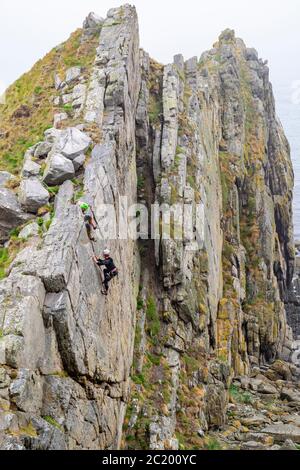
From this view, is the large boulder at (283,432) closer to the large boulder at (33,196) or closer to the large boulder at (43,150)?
the large boulder at (33,196)

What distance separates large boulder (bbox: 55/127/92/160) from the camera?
27.2 m

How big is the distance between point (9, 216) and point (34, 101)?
13931 mm

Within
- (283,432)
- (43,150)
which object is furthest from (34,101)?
(283,432)

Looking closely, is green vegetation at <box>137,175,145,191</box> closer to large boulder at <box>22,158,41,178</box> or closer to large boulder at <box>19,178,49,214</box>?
large boulder at <box>22,158,41,178</box>

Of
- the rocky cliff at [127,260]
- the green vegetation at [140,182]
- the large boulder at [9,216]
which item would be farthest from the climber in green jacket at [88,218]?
the green vegetation at [140,182]

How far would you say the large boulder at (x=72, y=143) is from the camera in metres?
27.2

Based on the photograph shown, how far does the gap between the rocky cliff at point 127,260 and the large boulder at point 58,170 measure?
0.07 m

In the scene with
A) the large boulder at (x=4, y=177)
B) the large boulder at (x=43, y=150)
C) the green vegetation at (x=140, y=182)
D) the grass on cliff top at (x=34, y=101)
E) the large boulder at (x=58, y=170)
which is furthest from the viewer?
the green vegetation at (x=140, y=182)

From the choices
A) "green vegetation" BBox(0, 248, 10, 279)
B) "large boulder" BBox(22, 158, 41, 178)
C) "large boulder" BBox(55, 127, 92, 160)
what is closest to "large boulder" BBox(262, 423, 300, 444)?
"green vegetation" BBox(0, 248, 10, 279)

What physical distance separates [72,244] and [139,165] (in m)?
20.0

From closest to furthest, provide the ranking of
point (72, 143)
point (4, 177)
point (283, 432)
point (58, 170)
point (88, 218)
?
1. point (88, 218)
2. point (58, 170)
3. point (72, 143)
4. point (4, 177)
5. point (283, 432)

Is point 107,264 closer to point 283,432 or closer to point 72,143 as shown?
→ point 72,143

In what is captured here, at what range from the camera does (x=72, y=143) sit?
27.6 meters

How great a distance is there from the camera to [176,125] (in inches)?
1654
